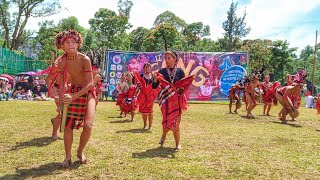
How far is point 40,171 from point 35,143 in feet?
6.91

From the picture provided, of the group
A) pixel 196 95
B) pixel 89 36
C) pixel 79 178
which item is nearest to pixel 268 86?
pixel 196 95

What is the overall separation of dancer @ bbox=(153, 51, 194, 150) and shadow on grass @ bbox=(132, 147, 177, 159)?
0.79ft

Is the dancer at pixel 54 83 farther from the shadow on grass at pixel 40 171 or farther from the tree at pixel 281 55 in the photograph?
the tree at pixel 281 55

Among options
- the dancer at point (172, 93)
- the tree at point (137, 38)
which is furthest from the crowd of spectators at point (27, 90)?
the tree at point (137, 38)

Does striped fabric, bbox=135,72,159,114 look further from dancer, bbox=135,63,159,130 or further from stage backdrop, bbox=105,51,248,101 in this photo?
stage backdrop, bbox=105,51,248,101

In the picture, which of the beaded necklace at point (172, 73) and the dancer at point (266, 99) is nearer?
the beaded necklace at point (172, 73)

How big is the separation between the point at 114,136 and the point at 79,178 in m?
3.27

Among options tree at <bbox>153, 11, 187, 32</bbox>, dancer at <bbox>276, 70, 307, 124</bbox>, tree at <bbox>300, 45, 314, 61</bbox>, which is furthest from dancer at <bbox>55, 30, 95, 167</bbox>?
tree at <bbox>300, 45, 314, 61</bbox>

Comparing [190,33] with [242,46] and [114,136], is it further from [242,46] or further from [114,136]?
[114,136]

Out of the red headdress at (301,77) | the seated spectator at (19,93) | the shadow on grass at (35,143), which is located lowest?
the shadow on grass at (35,143)

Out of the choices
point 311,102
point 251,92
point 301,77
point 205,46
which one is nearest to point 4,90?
point 251,92

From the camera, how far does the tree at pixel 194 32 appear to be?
60.1 metres

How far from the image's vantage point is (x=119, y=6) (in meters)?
50.2

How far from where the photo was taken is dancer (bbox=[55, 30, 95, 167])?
491 cm
